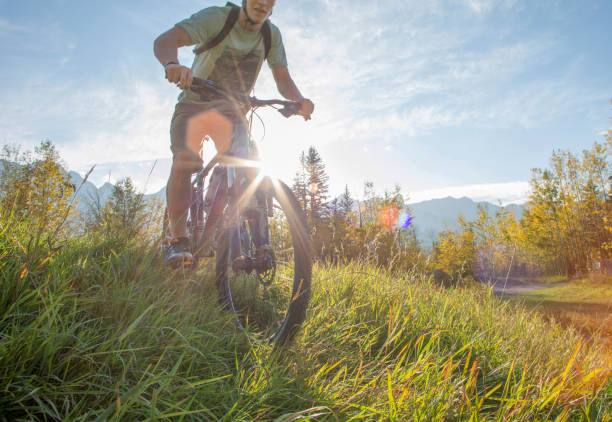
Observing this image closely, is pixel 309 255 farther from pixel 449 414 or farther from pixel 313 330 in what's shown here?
pixel 449 414

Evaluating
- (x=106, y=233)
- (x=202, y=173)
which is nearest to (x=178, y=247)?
(x=106, y=233)

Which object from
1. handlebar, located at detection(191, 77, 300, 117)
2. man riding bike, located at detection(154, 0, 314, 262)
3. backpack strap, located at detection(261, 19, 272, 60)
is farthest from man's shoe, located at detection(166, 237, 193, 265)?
backpack strap, located at detection(261, 19, 272, 60)

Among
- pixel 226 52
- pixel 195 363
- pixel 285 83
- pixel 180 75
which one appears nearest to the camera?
pixel 195 363

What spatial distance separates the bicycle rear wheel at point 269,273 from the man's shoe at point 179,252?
0.81ft

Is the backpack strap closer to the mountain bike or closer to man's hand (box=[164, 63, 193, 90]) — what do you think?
the mountain bike

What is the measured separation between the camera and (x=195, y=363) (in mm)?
1245

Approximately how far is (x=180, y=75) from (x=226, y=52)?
29.4 inches

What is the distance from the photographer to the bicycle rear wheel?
1.75 m

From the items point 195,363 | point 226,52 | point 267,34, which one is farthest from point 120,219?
point 267,34

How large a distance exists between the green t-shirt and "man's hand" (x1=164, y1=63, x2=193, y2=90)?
552 millimetres

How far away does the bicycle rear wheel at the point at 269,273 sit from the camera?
5.74 ft

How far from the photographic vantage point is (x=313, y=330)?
6.25 feet

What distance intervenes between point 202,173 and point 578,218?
115 feet

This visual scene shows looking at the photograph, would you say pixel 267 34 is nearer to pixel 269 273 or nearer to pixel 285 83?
pixel 285 83
